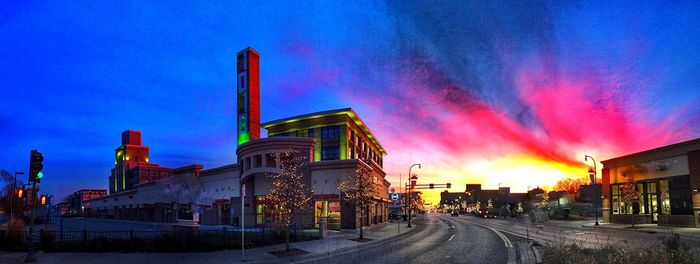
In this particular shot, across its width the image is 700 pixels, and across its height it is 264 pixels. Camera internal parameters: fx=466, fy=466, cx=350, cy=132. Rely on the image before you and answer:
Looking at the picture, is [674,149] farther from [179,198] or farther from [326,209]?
[179,198]

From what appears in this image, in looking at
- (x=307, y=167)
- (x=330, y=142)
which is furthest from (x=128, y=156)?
(x=307, y=167)

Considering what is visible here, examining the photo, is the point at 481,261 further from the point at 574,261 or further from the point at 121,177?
the point at 121,177

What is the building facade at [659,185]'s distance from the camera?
4906 centimetres

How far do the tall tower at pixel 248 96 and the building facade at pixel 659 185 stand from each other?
2070 inches

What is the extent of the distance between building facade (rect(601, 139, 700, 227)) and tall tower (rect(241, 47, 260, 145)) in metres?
52.6

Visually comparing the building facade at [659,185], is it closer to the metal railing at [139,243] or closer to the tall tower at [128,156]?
the metal railing at [139,243]

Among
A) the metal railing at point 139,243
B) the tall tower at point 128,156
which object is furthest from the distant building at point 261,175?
the tall tower at point 128,156

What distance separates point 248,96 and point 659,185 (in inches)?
2265

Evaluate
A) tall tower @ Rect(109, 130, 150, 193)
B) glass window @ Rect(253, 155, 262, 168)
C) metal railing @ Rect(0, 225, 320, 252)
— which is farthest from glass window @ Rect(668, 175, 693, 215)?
tall tower @ Rect(109, 130, 150, 193)

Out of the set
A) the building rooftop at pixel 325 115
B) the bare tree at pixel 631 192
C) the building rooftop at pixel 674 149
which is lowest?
the bare tree at pixel 631 192

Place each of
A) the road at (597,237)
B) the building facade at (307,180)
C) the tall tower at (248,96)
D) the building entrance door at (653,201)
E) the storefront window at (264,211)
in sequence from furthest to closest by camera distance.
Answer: the tall tower at (248,96) < the storefront window at (264,211) < the building entrance door at (653,201) < the building facade at (307,180) < the road at (597,237)

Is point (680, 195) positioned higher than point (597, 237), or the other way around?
point (680, 195)

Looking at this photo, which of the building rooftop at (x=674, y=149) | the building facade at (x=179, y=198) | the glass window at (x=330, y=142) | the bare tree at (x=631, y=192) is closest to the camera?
the building rooftop at (x=674, y=149)

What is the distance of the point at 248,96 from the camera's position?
244 ft
